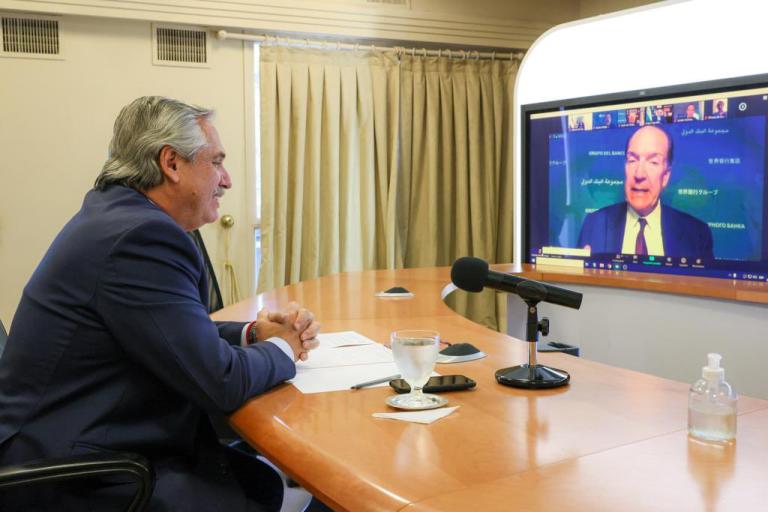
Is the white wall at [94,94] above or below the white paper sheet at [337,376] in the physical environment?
above

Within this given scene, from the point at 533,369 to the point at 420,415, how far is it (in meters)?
0.32

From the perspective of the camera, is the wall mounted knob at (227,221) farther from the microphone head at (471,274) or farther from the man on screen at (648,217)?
the microphone head at (471,274)

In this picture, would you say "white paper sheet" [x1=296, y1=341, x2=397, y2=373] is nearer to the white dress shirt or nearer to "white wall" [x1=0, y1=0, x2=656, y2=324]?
the white dress shirt

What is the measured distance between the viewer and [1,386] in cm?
135

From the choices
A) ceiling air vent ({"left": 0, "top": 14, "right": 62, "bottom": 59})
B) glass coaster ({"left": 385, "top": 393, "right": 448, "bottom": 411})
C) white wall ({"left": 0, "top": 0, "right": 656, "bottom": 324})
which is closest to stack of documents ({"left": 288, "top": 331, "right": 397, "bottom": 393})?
glass coaster ({"left": 385, "top": 393, "right": 448, "bottom": 411})

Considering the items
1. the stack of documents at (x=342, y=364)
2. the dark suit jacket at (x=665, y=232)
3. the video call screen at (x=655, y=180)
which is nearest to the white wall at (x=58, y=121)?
the video call screen at (x=655, y=180)

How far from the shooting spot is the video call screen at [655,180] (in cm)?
289

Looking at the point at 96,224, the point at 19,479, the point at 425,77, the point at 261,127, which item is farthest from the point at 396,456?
the point at 425,77

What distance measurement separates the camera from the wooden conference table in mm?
875

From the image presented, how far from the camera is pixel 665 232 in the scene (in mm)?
3180

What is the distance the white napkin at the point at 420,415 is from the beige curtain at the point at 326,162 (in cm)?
305

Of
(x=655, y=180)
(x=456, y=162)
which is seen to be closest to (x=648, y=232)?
(x=655, y=180)

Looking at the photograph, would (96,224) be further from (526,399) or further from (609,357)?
(609,357)

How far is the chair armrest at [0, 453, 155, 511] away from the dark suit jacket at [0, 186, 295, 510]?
3.5 inches
